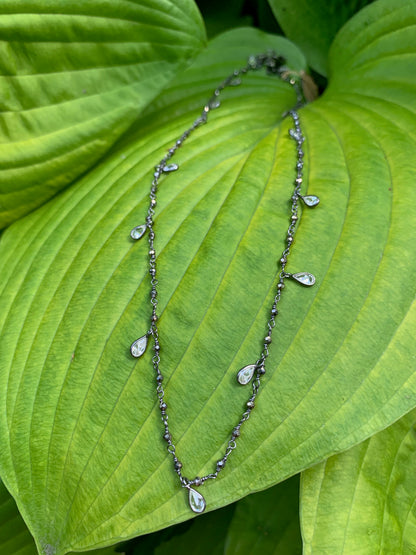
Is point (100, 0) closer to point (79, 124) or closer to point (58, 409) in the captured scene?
point (79, 124)

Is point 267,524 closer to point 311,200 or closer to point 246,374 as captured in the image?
point 246,374

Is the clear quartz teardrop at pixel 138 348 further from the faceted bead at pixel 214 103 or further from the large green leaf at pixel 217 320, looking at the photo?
the faceted bead at pixel 214 103

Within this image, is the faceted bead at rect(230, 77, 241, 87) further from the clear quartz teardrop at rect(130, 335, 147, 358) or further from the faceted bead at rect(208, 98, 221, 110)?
the clear quartz teardrop at rect(130, 335, 147, 358)

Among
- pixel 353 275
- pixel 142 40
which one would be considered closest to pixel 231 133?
pixel 142 40

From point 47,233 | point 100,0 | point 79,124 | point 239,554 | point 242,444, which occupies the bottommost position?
point 239,554

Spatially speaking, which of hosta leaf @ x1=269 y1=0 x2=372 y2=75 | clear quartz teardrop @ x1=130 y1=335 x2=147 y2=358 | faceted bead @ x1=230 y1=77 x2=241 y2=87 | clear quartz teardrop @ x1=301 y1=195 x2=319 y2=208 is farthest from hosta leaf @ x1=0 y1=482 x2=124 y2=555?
hosta leaf @ x1=269 y1=0 x2=372 y2=75

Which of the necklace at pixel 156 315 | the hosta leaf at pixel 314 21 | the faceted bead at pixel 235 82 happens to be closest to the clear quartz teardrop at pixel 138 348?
the necklace at pixel 156 315
